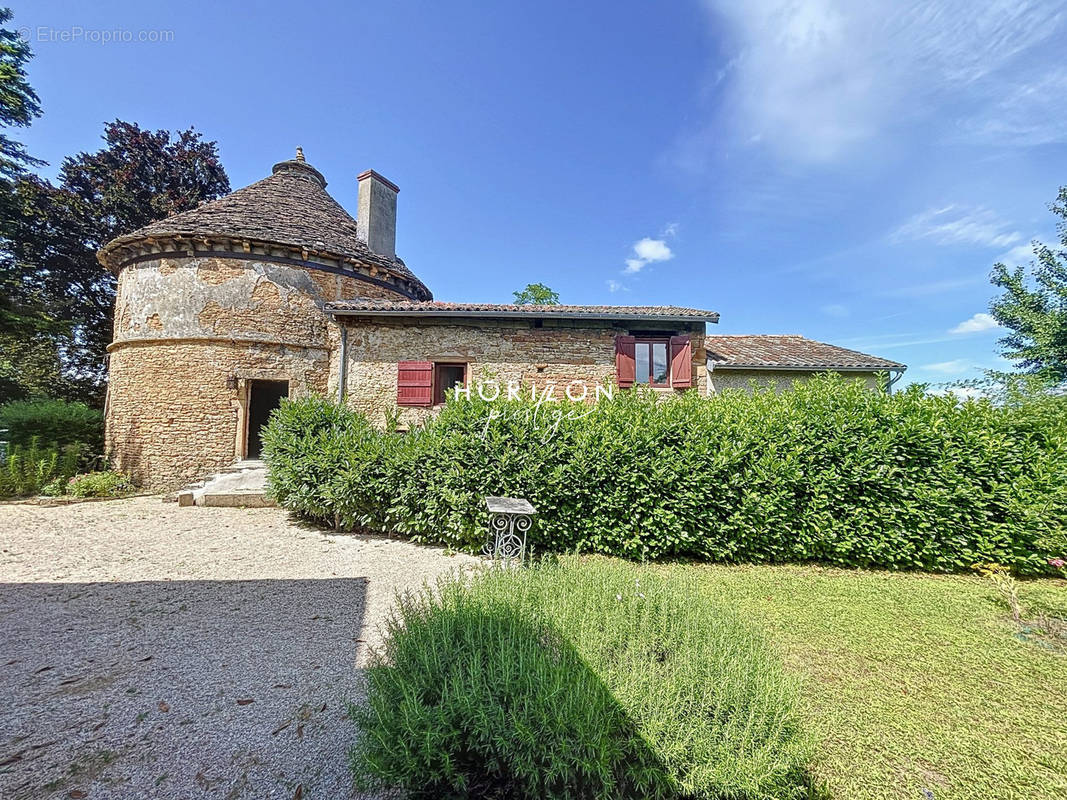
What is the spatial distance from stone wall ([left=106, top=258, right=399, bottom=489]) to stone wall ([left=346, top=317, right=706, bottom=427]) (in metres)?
1.78

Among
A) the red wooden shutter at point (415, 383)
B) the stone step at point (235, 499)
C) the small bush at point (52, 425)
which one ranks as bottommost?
the stone step at point (235, 499)

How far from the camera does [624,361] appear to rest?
31.7ft

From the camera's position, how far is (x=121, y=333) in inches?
386

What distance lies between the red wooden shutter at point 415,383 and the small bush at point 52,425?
8.03 m

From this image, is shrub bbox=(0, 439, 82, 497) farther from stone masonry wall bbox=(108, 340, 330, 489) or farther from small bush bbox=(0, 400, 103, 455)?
stone masonry wall bbox=(108, 340, 330, 489)

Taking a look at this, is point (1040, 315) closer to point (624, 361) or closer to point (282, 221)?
point (624, 361)

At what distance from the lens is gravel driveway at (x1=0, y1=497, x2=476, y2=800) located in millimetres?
1972

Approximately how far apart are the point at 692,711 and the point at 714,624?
69cm

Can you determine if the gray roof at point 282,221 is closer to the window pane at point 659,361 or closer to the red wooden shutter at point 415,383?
the red wooden shutter at point 415,383

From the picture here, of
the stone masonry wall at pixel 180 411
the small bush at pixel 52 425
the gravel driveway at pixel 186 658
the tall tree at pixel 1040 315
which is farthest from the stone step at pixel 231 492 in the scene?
the tall tree at pixel 1040 315

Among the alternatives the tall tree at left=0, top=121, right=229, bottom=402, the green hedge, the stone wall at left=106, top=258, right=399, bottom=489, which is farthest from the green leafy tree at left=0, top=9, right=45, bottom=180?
the green hedge

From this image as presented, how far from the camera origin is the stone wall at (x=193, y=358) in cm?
921

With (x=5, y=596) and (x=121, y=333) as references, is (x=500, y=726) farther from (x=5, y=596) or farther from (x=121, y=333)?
(x=121, y=333)

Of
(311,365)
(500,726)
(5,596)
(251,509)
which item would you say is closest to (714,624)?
(500,726)
